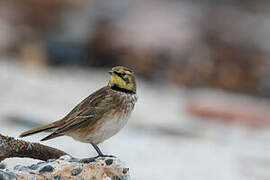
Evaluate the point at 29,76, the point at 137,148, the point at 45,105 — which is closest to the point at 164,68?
the point at 29,76

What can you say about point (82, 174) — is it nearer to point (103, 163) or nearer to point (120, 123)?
point (103, 163)

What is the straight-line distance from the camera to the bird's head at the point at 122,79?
19.1ft

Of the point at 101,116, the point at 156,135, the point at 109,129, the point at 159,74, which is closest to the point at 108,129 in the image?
the point at 109,129

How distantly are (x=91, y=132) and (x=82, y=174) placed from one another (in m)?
0.94

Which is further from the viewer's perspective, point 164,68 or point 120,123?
point 164,68

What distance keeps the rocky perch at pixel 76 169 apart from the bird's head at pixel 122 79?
39.3 inches

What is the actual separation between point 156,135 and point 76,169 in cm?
527

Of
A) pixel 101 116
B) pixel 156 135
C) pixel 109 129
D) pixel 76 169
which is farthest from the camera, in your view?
pixel 156 135

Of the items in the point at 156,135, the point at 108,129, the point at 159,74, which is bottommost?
the point at 156,135

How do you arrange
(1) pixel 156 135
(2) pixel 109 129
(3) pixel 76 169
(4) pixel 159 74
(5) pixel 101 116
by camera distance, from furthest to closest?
(4) pixel 159 74 → (1) pixel 156 135 → (5) pixel 101 116 → (2) pixel 109 129 → (3) pixel 76 169

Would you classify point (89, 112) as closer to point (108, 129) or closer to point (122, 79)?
point (108, 129)

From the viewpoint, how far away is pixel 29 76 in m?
13.2

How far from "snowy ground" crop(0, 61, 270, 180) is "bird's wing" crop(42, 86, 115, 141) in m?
2.10

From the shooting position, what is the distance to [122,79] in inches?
233
